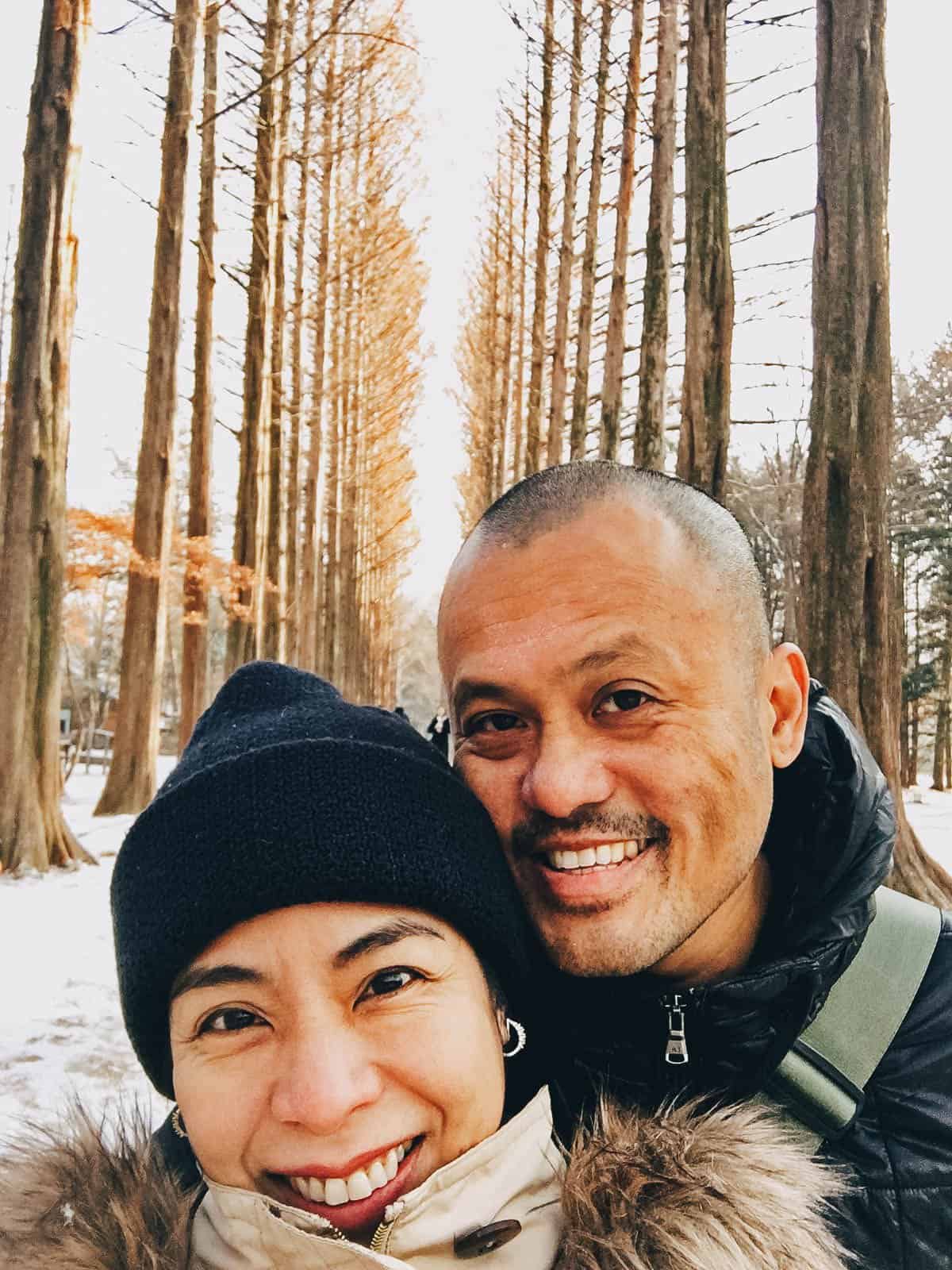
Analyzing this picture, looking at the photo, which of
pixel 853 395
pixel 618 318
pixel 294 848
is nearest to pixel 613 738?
pixel 294 848

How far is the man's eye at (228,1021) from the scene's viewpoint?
1.23 metres

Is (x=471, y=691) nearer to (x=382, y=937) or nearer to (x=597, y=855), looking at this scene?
(x=597, y=855)

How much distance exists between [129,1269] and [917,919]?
1219 millimetres

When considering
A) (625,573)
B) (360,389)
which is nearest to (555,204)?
(360,389)

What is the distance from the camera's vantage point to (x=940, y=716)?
24.9m

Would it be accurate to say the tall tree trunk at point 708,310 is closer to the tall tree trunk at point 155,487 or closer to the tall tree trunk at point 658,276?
the tall tree trunk at point 658,276

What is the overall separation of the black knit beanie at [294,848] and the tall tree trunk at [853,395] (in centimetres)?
418

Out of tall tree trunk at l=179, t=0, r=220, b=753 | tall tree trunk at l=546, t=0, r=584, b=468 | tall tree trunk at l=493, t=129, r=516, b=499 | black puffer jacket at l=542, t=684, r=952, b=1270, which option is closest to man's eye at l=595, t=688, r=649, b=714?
black puffer jacket at l=542, t=684, r=952, b=1270

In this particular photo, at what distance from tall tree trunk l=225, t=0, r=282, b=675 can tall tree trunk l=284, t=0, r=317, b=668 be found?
5.66ft

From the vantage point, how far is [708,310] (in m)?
6.59

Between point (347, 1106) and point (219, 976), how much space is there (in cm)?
23

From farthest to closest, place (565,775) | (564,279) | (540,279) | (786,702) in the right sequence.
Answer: (540,279), (564,279), (786,702), (565,775)

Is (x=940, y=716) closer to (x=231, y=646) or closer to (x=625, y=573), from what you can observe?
(x=231, y=646)

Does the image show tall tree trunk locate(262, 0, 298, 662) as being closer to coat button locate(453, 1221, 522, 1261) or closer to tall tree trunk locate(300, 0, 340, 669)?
tall tree trunk locate(300, 0, 340, 669)
